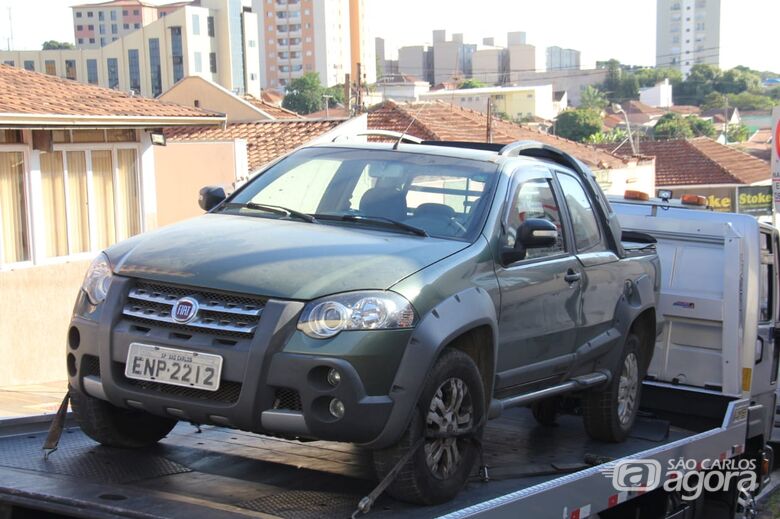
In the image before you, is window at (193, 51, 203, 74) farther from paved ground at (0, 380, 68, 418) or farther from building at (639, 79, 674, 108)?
paved ground at (0, 380, 68, 418)

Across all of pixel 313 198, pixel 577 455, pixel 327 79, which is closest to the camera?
pixel 313 198

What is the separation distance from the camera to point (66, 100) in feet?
53.5

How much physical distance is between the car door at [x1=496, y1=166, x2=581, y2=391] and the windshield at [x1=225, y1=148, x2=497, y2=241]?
0.68ft

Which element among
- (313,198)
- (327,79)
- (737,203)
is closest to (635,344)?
(313,198)

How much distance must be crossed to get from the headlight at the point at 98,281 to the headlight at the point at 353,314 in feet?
3.32

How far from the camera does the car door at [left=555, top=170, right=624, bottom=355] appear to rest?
5.92 m

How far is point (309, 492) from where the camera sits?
183 inches

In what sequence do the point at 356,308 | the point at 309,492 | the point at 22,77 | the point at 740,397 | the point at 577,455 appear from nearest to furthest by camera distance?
the point at 356,308 → the point at 309,492 → the point at 577,455 → the point at 740,397 → the point at 22,77

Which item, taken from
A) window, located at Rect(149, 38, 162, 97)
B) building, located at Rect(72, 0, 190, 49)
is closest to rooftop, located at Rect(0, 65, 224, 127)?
window, located at Rect(149, 38, 162, 97)

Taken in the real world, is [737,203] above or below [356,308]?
below

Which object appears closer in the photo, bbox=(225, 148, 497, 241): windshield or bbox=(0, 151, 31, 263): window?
Result: bbox=(225, 148, 497, 241): windshield

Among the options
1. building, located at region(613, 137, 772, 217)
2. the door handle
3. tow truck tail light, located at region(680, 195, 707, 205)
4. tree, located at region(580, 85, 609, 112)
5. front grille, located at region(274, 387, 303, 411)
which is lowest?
building, located at region(613, 137, 772, 217)

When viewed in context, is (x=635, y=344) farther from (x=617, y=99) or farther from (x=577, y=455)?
(x=617, y=99)

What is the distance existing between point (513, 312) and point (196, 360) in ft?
5.22
